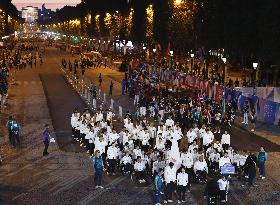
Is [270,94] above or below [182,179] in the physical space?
below

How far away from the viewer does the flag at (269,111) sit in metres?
34.7

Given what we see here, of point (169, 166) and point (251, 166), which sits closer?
point (169, 166)

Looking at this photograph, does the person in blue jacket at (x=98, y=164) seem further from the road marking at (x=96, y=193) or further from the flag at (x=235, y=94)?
the flag at (x=235, y=94)

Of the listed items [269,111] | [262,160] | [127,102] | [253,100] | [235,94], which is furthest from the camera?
[127,102]

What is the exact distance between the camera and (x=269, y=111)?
115 feet

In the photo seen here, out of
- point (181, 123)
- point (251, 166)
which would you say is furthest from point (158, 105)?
point (251, 166)

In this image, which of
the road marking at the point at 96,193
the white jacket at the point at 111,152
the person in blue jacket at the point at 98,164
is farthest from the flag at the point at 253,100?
the person in blue jacket at the point at 98,164

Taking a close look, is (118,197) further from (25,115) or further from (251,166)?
(25,115)

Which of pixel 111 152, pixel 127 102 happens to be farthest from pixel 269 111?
pixel 111 152

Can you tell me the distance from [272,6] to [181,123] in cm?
2114

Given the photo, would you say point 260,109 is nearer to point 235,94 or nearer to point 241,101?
point 241,101

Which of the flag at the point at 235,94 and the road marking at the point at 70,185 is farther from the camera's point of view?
the flag at the point at 235,94

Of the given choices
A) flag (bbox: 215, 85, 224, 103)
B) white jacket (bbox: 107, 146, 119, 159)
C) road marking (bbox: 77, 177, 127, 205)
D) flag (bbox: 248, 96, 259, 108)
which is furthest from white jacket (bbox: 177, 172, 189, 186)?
flag (bbox: 215, 85, 224, 103)

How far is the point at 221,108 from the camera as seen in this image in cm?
3653
